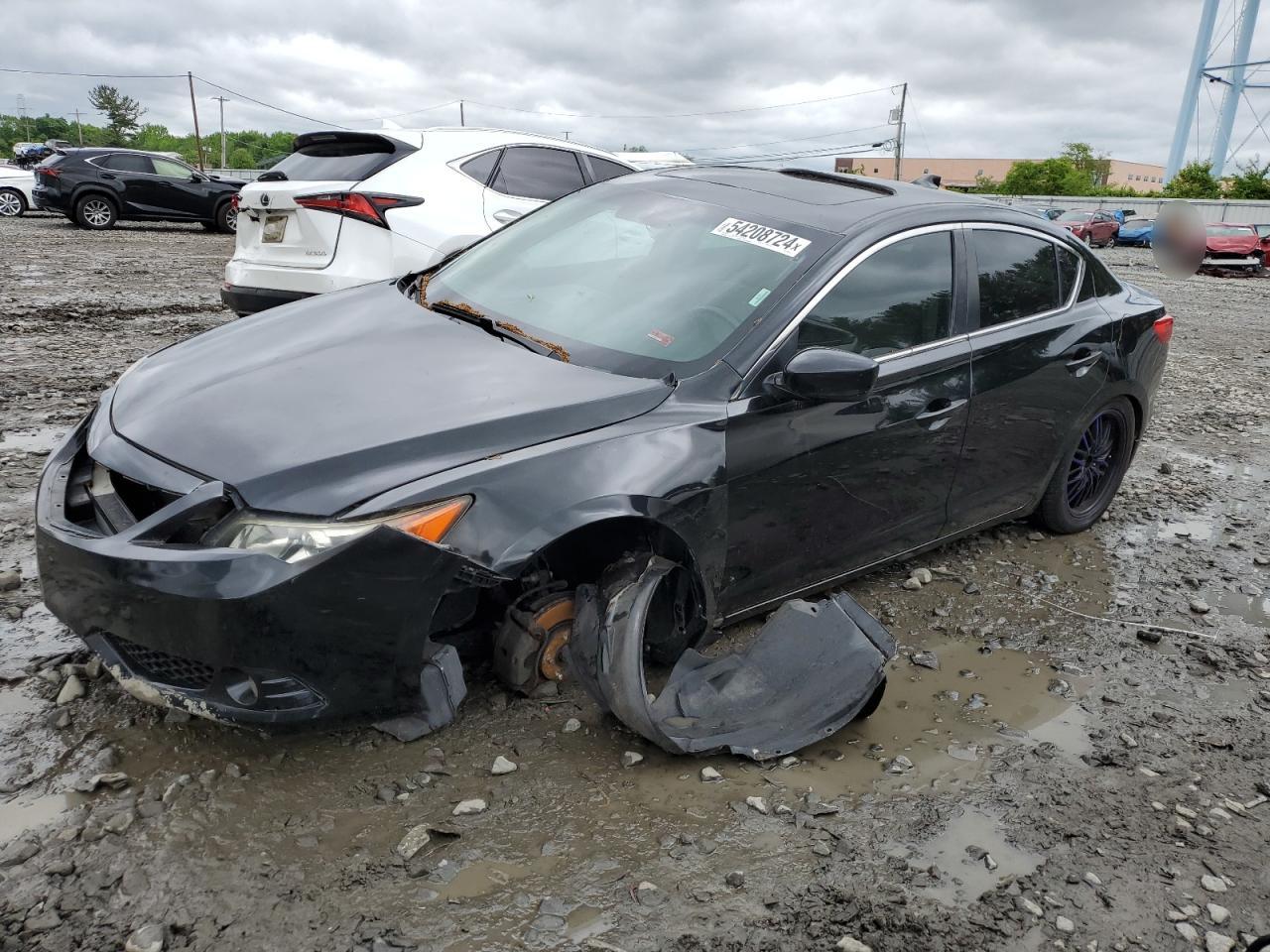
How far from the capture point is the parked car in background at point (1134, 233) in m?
31.9

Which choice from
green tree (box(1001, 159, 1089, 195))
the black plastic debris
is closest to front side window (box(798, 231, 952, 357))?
the black plastic debris

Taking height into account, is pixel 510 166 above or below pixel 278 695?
above

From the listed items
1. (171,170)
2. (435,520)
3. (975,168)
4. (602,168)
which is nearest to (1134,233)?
(171,170)

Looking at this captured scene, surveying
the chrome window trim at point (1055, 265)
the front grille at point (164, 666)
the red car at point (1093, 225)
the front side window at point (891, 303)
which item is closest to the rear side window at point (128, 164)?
the chrome window trim at point (1055, 265)

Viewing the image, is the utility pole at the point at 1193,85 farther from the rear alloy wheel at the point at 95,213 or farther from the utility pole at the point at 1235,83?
the rear alloy wheel at the point at 95,213

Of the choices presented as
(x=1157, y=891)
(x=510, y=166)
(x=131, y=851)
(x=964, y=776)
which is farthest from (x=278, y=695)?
(x=510, y=166)

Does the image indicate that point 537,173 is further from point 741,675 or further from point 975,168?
point 975,168

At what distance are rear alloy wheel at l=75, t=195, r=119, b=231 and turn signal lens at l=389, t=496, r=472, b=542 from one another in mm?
18466

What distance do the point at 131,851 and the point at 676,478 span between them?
1.63m

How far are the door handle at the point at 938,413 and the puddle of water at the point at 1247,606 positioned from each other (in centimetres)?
162

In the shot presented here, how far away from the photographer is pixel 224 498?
2322 mm

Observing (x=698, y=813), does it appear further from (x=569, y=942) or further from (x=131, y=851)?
(x=131, y=851)

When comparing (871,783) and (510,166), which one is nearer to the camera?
(871,783)

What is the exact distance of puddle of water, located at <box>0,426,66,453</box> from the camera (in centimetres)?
490
